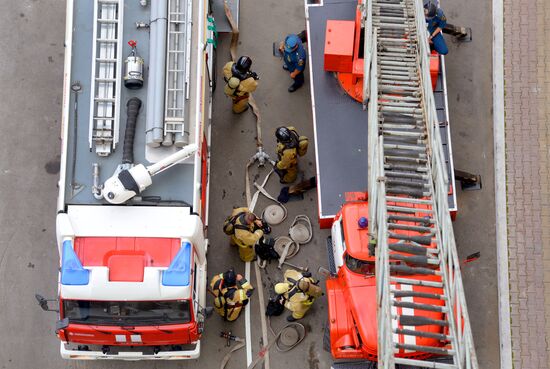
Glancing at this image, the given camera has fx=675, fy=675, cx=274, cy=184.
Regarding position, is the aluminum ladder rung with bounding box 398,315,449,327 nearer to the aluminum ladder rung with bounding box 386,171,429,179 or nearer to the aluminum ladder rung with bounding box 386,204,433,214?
the aluminum ladder rung with bounding box 386,204,433,214

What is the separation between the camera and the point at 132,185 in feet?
30.9

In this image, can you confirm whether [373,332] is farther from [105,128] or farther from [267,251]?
[105,128]

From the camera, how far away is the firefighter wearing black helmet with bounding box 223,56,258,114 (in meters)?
11.5

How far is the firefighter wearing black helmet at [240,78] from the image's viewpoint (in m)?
11.5

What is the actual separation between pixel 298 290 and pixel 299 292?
57 mm

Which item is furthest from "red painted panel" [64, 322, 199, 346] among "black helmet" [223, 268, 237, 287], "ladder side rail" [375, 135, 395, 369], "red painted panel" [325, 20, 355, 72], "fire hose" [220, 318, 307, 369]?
"red painted panel" [325, 20, 355, 72]

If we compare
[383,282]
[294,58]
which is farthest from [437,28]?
[383,282]

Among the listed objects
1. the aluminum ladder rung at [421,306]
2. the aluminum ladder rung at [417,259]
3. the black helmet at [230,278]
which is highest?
the aluminum ladder rung at [417,259]

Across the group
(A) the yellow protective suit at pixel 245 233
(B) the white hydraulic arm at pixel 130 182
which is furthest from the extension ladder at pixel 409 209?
(B) the white hydraulic arm at pixel 130 182

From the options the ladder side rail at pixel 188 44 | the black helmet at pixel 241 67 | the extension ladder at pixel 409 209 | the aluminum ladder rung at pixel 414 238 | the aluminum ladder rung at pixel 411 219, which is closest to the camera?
the extension ladder at pixel 409 209

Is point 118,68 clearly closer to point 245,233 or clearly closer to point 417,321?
point 245,233

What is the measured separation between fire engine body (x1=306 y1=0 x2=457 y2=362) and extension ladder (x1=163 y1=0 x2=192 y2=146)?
2.52 meters

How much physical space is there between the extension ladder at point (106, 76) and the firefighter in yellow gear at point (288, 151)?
272cm

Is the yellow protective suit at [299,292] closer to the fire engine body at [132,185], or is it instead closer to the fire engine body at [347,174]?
the fire engine body at [347,174]
